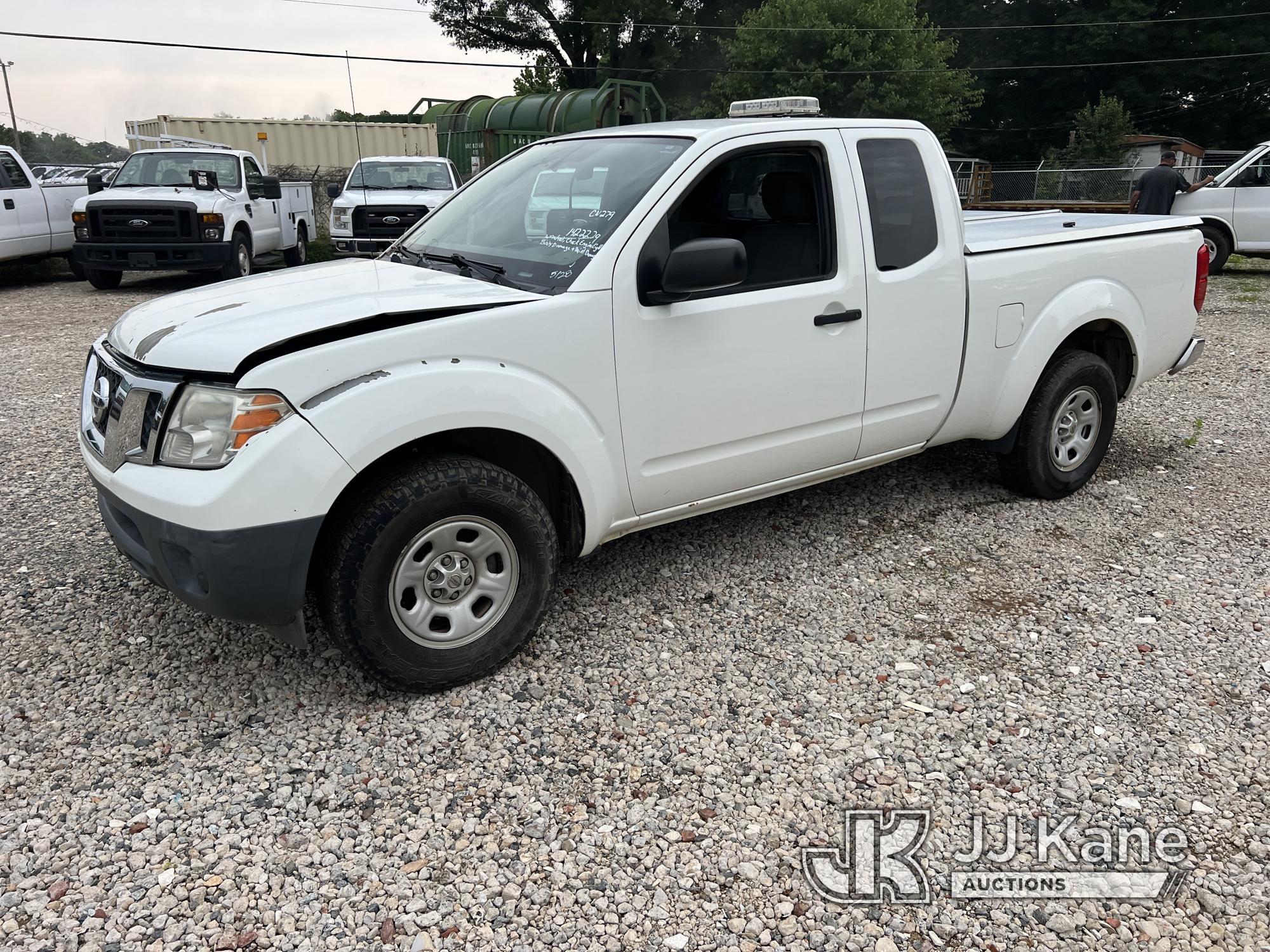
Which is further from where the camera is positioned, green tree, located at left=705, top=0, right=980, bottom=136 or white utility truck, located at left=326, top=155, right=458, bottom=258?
green tree, located at left=705, top=0, right=980, bottom=136

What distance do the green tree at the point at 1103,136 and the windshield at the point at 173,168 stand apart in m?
33.3

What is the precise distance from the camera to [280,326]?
9.57ft

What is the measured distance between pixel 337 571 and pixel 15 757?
45.1 inches

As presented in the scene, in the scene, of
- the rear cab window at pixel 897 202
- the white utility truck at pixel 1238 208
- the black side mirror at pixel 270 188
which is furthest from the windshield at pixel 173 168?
the white utility truck at pixel 1238 208

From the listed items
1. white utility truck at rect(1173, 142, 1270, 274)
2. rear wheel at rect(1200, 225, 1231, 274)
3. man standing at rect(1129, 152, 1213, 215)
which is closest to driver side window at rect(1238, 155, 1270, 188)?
white utility truck at rect(1173, 142, 1270, 274)

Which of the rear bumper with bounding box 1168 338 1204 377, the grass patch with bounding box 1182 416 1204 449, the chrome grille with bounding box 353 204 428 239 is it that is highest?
the chrome grille with bounding box 353 204 428 239

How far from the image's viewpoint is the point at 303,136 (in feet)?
85.9

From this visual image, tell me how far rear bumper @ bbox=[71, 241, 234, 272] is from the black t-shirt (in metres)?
13.1

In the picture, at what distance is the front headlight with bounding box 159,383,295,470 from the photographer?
277 cm

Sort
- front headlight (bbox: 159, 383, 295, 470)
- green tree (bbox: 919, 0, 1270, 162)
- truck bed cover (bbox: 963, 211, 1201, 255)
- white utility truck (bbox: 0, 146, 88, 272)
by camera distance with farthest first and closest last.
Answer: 1. green tree (bbox: 919, 0, 1270, 162)
2. white utility truck (bbox: 0, 146, 88, 272)
3. truck bed cover (bbox: 963, 211, 1201, 255)
4. front headlight (bbox: 159, 383, 295, 470)

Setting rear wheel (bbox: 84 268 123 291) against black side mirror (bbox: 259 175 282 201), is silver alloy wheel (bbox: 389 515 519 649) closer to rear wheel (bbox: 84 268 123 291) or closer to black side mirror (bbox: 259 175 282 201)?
black side mirror (bbox: 259 175 282 201)

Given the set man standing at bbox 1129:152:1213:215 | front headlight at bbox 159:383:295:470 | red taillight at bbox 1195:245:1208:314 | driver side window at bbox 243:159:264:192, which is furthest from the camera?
man standing at bbox 1129:152:1213:215

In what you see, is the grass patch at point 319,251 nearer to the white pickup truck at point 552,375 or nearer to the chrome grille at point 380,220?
the chrome grille at point 380,220

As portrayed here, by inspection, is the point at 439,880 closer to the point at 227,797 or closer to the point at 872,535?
the point at 227,797
